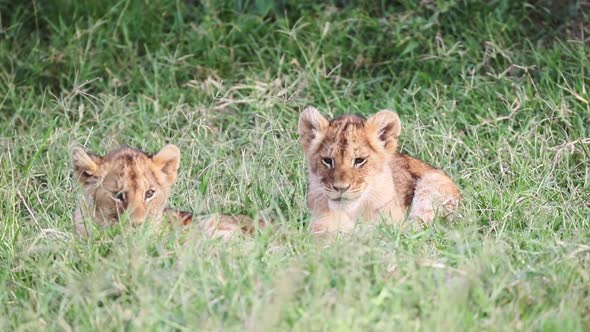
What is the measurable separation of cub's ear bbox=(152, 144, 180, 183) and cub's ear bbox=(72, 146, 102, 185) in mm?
339

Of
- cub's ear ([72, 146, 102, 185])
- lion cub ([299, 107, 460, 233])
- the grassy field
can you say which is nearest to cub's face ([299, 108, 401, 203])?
lion cub ([299, 107, 460, 233])

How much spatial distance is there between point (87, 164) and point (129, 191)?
13.6 inches

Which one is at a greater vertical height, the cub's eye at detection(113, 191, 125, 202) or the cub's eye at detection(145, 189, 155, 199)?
the cub's eye at detection(113, 191, 125, 202)

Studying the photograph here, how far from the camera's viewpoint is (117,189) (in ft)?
25.7

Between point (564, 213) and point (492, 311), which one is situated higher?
point (492, 311)

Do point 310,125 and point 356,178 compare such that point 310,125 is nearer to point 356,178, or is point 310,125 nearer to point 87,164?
point 356,178

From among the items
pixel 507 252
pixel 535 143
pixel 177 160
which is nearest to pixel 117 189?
pixel 177 160

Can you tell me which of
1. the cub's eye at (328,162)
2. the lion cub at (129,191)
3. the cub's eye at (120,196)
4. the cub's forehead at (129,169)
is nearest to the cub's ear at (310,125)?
the cub's eye at (328,162)

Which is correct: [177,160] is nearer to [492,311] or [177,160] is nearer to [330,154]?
[330,154]

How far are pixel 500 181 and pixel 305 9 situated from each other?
2976mm

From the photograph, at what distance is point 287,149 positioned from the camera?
9.35m

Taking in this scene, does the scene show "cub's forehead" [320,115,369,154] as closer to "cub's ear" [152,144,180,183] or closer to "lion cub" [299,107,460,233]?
"lion cub" [299,107,460,233]

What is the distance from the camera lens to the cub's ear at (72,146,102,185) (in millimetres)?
7988

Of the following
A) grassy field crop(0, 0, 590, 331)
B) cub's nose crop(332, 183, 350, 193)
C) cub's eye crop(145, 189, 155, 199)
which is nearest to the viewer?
grassy field crop(0, 0, 590, 331)
